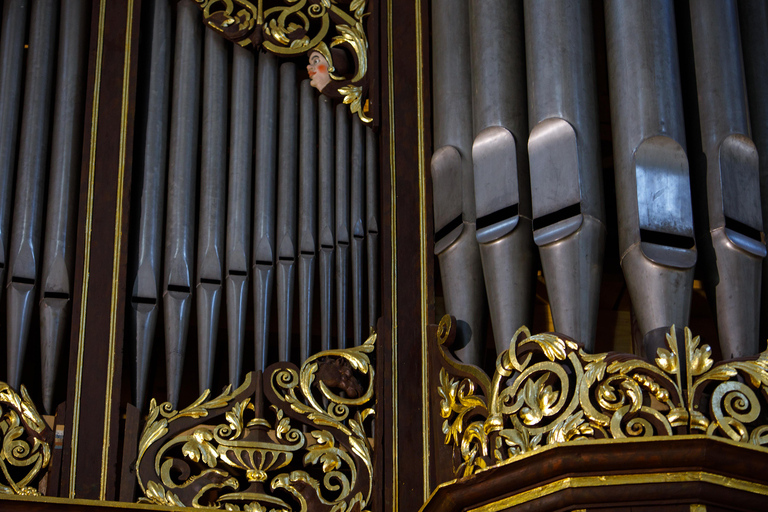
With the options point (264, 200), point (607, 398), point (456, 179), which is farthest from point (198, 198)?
point (607, 398)

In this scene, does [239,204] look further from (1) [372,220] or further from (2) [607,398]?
(2) [607,398]

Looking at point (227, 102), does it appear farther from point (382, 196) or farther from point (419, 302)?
point (419, 302)

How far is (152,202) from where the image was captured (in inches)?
195

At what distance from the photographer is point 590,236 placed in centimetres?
433

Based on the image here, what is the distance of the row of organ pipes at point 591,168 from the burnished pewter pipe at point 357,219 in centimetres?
34

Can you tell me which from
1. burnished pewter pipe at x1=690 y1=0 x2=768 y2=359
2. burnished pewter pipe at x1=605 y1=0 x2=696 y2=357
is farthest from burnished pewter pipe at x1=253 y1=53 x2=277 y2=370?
burnished pewter pipe at x1=690 y1=0 x2=768 y2=359

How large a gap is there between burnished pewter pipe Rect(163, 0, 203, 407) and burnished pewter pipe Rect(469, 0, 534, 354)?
1121mm

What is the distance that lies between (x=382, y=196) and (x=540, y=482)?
1.55 metres

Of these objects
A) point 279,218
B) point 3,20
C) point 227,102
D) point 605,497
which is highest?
point 3,20

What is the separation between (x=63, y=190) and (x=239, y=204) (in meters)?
0.67

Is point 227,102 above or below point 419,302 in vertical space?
above

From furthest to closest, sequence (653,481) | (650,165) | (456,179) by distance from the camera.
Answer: (456,179) < (650,165) < (653,481)

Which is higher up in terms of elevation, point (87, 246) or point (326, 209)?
point (326, 209)

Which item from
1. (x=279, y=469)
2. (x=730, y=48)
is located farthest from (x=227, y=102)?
(x=730, y=48)
